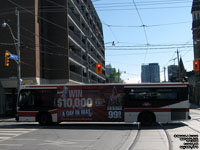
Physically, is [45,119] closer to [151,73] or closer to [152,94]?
[152,94]

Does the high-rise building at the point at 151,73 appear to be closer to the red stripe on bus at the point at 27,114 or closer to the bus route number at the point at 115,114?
the bus route number at the point at 115,114

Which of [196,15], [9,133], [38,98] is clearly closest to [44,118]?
[38,98]

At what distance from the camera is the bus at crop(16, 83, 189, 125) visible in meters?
17.2

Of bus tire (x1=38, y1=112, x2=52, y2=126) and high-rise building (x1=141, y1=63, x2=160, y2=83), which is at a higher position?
high-rise building (x1=141, y1=63, x2=160, y2=83)

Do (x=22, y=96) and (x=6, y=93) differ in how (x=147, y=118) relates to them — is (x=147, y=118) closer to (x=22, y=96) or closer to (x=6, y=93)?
(x=22, y=96)

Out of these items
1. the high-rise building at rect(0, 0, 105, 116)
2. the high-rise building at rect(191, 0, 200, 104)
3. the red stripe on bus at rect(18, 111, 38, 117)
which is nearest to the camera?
the red stripe on bus at rect(18, 111, 38, 117)

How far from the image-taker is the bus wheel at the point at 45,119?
1867 cm

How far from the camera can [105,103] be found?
59.3 feet

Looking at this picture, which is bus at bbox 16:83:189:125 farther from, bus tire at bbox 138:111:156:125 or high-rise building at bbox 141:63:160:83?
high-rise building at bbox 141:63:160:83

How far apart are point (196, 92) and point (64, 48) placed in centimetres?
3611

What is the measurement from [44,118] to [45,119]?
0.10 metres

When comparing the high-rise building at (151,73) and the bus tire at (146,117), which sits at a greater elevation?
the high-rise building at (151,73)

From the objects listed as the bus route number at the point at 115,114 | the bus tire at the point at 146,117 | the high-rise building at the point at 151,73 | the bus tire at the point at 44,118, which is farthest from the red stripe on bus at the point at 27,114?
the high-rise building at the point at 151,73

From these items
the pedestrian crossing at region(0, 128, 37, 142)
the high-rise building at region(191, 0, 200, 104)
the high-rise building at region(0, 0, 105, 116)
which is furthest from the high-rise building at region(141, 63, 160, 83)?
the pedestrian crossing at region(0, 128, 37, 142)
